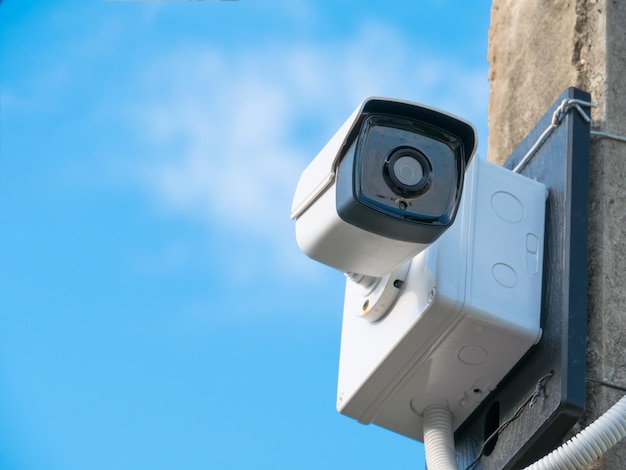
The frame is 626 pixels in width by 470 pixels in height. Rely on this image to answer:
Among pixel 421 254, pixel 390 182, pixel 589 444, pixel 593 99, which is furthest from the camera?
pixel 593 99

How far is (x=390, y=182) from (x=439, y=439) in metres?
0.46

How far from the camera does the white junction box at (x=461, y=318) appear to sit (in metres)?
1.79

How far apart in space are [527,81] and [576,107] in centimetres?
35

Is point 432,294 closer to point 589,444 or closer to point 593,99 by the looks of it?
point 589,444

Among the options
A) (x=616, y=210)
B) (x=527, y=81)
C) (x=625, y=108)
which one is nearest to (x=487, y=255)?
(x=616, y=210)

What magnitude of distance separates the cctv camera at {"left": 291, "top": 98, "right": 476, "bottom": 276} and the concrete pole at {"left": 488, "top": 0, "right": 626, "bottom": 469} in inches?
10.7

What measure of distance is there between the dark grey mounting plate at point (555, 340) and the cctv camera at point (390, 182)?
0.22 metres

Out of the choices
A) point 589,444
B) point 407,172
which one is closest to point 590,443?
point 589,444

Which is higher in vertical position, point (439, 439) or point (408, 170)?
point (408, 170)

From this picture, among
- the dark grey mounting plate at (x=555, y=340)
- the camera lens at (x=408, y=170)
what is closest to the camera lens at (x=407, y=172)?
the camera lens at (x=408, y=170)

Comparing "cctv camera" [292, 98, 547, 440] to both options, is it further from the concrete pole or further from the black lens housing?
the concrete pole

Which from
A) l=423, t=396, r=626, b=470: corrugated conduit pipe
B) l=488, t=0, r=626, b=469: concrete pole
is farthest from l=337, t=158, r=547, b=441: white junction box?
l=423, t=396, r=626, b=470: corrugated conduit pipe

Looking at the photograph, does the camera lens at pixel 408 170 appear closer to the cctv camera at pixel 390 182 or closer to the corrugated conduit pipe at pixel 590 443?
the cctv camera at pixel 390 182

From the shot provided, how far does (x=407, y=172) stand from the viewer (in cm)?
170
